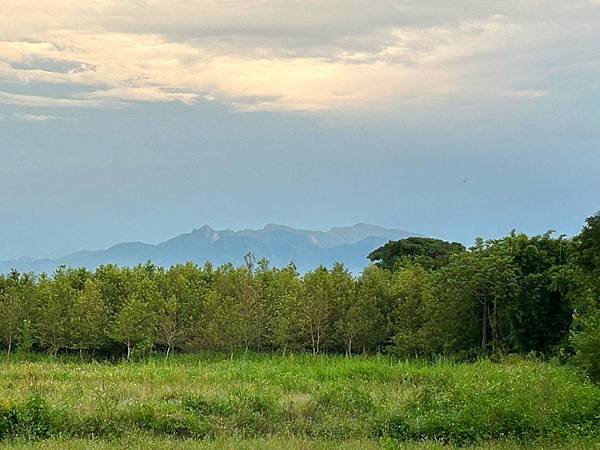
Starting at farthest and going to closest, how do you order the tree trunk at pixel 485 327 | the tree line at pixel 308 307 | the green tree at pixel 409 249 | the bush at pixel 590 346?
the green tree at pixel 409 249
the tree trunk at pixel 485 327
the tree line at pixel 308 307
the bush at pixel 590 346

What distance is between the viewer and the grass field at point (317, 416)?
10.9 m

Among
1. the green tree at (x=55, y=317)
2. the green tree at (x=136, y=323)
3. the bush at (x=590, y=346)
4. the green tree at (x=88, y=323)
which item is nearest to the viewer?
the bush at (x=590, y=346)

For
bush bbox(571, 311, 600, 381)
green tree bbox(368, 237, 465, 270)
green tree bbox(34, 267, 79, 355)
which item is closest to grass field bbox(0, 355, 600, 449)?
bush bbox(571, 311, 600, 381)

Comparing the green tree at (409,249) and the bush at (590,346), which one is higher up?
the green tree at (409,249)

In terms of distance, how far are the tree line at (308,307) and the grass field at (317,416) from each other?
5.04 meters

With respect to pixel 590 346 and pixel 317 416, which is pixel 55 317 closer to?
pixel 317 416

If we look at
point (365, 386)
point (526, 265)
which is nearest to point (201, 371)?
point (365, 386)

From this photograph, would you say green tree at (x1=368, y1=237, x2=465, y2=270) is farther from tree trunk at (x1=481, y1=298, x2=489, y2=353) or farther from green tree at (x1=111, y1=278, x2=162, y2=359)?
tree trunk at (x1=481, y1=298, x2=489, y2=353)

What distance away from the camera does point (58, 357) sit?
80.0 feet

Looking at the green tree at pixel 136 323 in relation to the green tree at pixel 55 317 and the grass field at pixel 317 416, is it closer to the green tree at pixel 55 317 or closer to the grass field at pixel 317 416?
the green tree at pixel 55 317

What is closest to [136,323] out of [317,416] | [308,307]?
[308,307]

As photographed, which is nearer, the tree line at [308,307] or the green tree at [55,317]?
the tree line at [308,307]

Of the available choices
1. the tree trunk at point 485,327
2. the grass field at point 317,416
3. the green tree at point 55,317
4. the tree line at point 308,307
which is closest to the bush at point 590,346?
the grass field at point 317,416

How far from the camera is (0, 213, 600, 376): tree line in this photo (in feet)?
65.8
